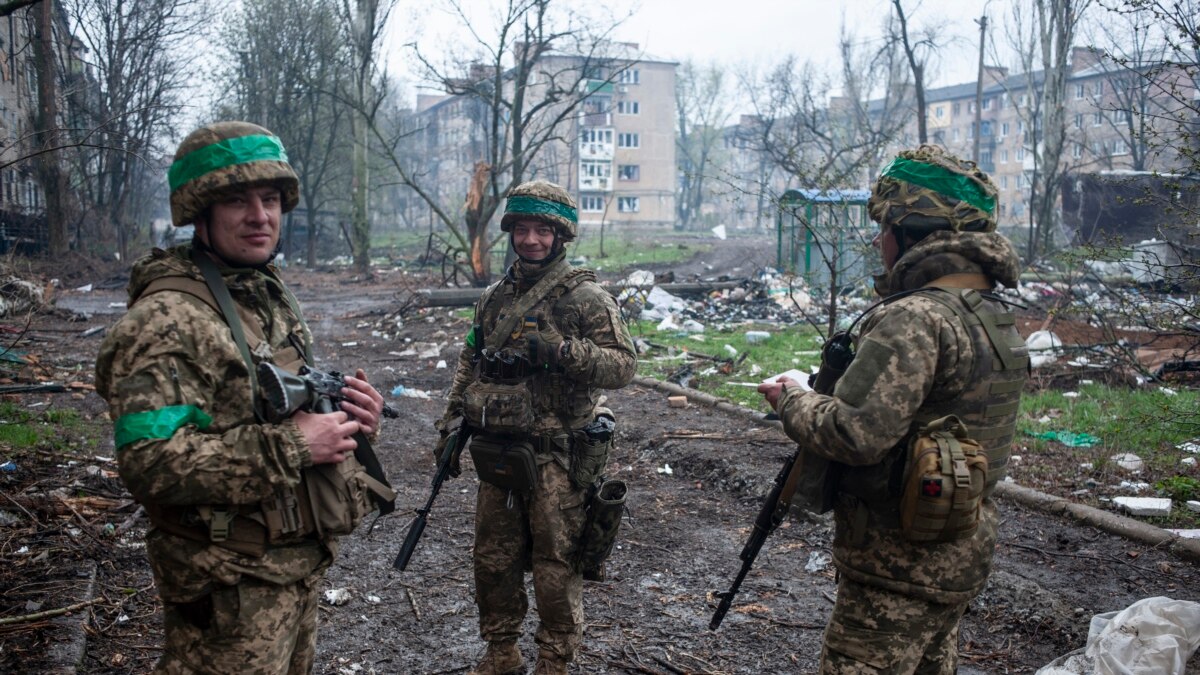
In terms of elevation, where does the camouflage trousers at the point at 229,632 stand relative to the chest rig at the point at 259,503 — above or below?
below

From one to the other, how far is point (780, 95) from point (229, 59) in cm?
2519

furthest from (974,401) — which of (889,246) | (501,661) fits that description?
(501,661)

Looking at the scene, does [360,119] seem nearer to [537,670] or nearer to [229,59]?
Result: [229,59]

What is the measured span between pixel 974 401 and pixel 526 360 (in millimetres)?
1854

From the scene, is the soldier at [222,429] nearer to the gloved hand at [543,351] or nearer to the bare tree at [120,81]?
the gloved hand at [543,351]

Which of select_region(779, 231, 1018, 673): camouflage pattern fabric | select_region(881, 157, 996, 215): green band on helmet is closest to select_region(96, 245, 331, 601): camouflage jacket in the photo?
select_region(779, 231, 1018, 673): camouflage pattern fabric

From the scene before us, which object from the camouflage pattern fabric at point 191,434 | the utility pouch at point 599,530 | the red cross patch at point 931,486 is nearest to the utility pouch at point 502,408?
the utility pouch at point 599,530

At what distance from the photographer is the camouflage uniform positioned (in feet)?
6.86

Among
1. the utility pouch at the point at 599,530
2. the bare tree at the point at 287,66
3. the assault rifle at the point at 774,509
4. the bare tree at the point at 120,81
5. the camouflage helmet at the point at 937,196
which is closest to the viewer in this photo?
the camouflage helmet at the point at 937,196

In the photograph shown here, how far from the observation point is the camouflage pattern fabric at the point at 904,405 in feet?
8.21

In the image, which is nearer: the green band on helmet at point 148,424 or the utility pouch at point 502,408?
the green band on helmet at point 148,424

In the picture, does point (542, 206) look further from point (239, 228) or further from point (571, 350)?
point (239, 228)

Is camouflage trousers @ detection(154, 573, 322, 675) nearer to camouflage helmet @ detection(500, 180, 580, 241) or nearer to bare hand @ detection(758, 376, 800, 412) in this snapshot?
bare hand @ detection(758, 376, 800, 412)

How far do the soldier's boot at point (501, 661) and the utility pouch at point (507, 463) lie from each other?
75cm
